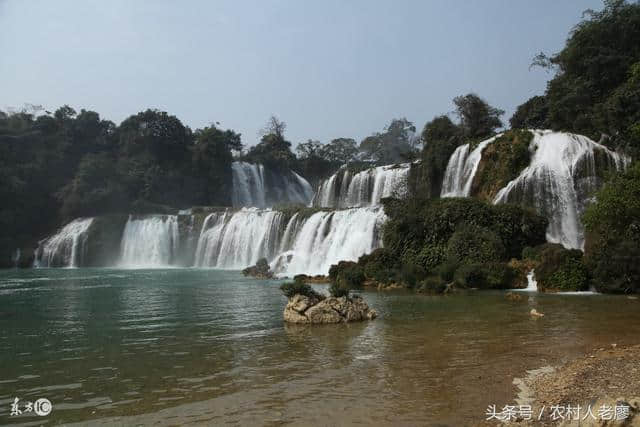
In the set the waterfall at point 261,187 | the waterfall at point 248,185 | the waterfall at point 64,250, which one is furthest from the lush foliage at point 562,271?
the waterfall at point 248,185

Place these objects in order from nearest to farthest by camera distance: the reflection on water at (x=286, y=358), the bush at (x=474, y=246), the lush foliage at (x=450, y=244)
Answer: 1. the reflection on water at (x=286, y=358)
2. the lush foliage at (x=450, y=244)
3. the bush at (x=474, y=246)

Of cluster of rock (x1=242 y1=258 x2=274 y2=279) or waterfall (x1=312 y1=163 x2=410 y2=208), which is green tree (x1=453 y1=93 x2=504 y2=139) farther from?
cluster of rock (x1=242 y1=258 x2=274 y2=279)

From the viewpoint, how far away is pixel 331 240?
32.1 meters

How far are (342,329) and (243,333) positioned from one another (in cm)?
216

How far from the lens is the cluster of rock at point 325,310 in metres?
12.6

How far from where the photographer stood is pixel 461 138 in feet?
123

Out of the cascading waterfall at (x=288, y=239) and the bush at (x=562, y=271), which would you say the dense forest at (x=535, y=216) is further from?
the cascading waterfall at (x=288, y=239)

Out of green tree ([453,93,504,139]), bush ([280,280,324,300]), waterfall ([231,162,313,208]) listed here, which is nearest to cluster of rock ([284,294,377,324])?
bush ([280,280,324,300])

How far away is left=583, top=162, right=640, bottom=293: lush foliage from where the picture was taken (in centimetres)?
1599

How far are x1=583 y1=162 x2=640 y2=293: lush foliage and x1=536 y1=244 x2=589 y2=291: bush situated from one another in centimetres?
42

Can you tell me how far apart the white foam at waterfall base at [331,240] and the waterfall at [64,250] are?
77.7 feet

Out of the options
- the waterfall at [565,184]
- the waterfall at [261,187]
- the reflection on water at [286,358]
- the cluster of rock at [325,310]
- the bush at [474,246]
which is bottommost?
the reflection on water at [286,358]

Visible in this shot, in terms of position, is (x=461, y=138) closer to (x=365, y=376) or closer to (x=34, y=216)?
(x=365, y=376)

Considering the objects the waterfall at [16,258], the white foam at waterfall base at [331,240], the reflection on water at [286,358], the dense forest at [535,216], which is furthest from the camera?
the waterfall at [16,258]
